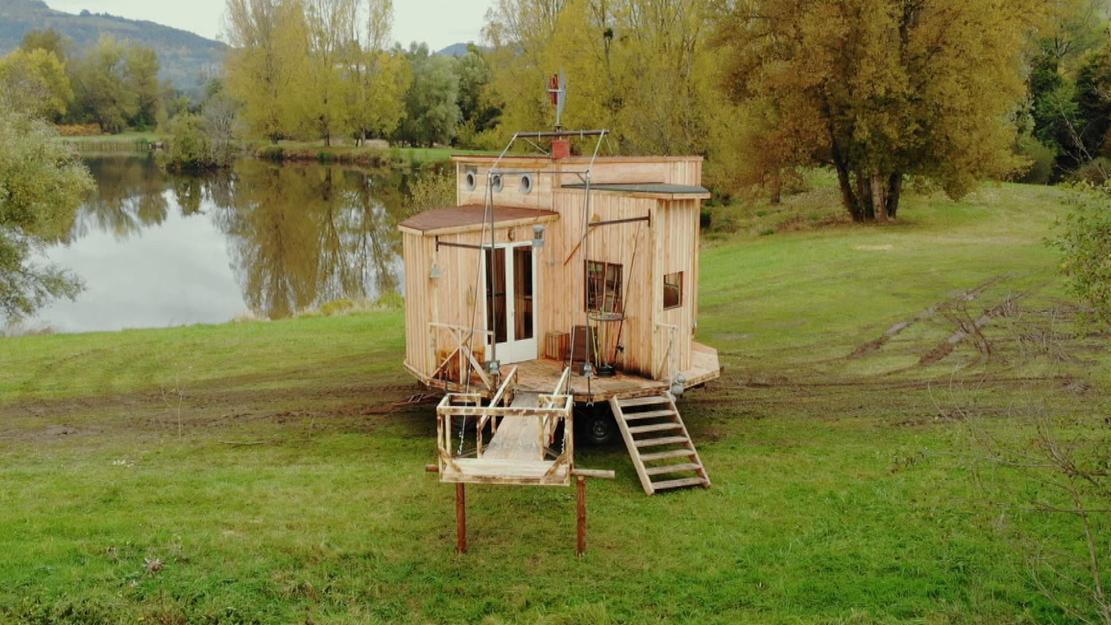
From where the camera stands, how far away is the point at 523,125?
157ft

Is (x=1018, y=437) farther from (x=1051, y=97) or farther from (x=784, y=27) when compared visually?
(x=1051, y=97)

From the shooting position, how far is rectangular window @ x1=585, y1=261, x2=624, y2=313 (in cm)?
1465

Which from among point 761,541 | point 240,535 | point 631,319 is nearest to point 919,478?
point 761,541

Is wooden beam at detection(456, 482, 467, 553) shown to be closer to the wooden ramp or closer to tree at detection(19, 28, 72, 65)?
the wooden ramp

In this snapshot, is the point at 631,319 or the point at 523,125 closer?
the point at 631,319

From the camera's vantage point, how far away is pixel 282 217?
4709 centimetres

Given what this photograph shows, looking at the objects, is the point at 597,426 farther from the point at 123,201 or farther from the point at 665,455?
the point at 123,201

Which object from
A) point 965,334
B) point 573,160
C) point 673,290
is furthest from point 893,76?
point 673,290

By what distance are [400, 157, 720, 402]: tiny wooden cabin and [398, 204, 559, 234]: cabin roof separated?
28mm

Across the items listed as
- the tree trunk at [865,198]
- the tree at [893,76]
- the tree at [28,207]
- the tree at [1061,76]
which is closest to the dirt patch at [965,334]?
the tree at [893,76]

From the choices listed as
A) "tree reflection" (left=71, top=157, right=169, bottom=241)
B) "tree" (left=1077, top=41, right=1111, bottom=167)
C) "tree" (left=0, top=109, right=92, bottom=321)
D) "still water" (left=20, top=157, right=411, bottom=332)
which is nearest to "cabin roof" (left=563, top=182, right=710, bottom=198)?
"still water" (left=20, top=157, right=411, bottom=332)

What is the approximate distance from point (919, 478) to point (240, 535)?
30.2ft

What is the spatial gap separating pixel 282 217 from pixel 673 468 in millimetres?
38482

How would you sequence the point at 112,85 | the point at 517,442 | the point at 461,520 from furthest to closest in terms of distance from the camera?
1. the point at 112,85
2. the point at 517,442
3. the point at 461,520
